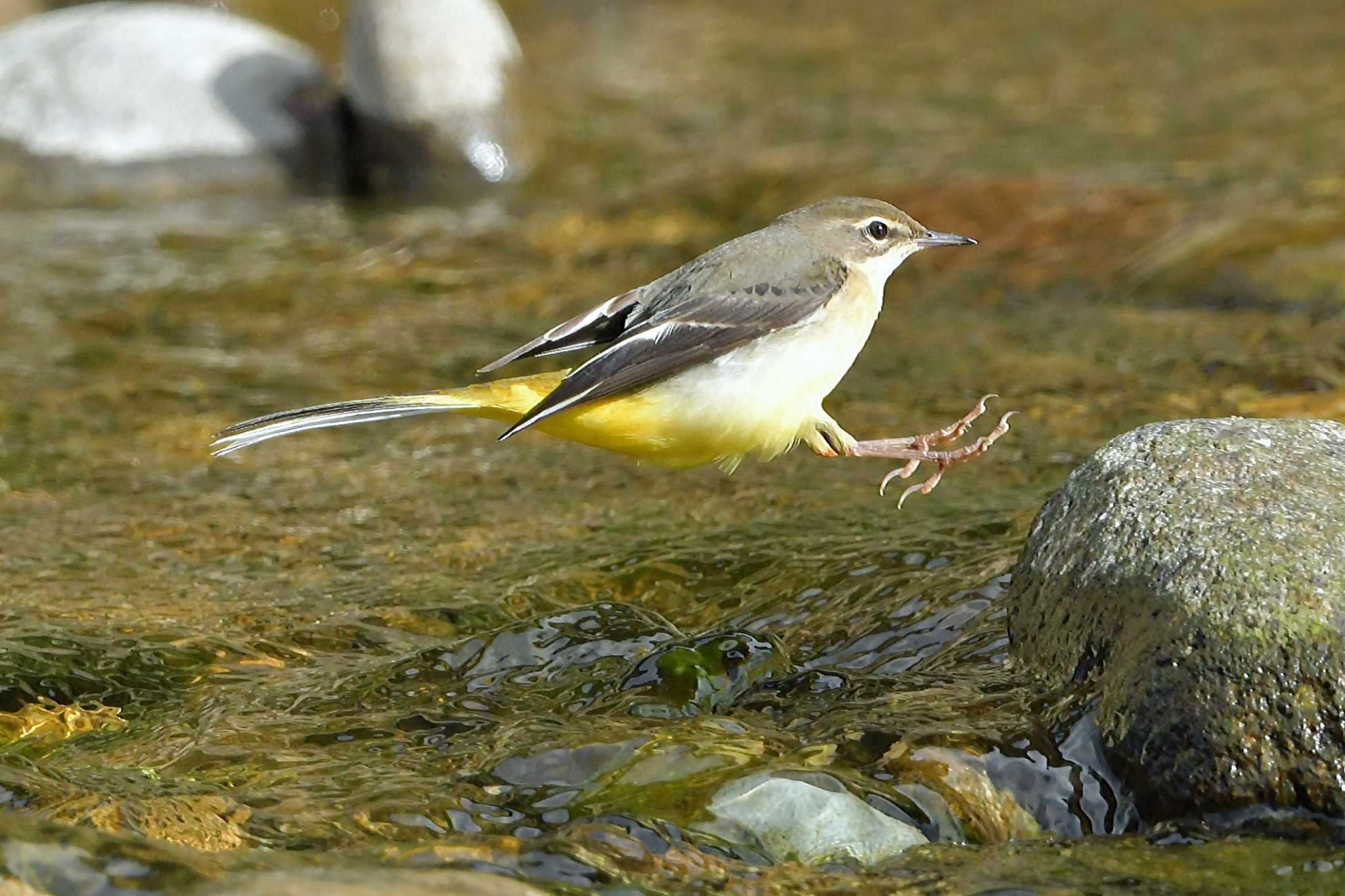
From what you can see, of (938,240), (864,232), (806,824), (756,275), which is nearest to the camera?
(806,824)

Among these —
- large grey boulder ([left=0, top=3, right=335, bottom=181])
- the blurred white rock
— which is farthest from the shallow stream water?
large grey boulder ([left=0, top=3, right=335, bottom=181])

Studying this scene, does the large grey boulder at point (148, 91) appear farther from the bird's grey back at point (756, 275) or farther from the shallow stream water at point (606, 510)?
the bird's grey back at point (756, 275)

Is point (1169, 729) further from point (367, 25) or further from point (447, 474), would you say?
point (367, 25)

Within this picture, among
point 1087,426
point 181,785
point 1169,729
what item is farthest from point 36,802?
point 1087,426

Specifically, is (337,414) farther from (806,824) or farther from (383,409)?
(806,824)

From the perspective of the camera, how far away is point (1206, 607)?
4.96 m

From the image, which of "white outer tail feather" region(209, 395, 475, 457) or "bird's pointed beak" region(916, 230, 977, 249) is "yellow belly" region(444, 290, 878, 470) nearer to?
"white outer tail feather" region(209, 395, 475, 457)

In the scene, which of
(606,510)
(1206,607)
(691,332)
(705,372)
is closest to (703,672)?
(705,372)

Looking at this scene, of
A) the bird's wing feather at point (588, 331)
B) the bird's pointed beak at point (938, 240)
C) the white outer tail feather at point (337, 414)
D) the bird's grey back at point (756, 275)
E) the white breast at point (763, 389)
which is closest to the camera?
the white outer tail feather at point (337, 414)

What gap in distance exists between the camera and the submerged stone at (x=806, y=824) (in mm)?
4777

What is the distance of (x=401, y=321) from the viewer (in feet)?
36.6

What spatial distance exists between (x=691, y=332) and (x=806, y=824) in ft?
6.31

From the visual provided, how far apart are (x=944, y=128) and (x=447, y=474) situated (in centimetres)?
778

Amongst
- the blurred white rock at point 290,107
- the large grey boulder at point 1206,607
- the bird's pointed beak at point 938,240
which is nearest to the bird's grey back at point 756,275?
the bird's pointed beak at point 938,240
